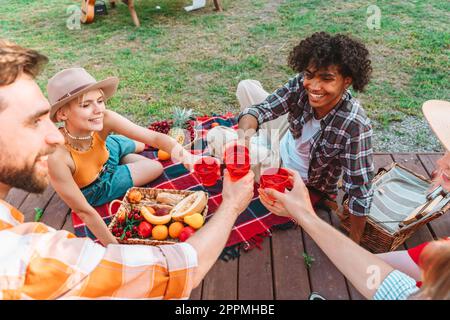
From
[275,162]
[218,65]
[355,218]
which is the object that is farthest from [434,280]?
[218,65]

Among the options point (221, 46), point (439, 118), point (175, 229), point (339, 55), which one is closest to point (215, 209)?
point (175, 229)

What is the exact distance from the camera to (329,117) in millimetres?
2912

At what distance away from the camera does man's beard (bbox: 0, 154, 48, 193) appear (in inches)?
61.6

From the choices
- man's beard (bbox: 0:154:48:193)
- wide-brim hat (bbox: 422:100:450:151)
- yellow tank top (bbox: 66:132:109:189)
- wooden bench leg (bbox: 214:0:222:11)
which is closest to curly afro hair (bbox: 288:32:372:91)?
wide-brim hat (bbox: 422:100:450:151)

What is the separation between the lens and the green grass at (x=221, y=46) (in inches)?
221

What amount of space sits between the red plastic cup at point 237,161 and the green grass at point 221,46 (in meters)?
2.79

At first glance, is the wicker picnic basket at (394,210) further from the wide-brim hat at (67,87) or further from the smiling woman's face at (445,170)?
the wide-brim hat at (67,87)

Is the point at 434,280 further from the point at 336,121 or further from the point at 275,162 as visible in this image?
the point at 275,162

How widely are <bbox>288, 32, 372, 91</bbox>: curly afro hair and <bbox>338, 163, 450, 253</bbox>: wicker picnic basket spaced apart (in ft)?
2.98

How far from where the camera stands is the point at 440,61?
6207 millimetres

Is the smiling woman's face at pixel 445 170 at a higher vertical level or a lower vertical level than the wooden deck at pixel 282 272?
higher

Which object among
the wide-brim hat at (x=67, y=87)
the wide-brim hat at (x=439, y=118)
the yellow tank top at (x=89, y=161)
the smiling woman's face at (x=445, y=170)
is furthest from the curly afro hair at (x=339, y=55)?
the yellow tank top at (x=89, y=161)

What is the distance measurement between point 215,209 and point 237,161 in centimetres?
113

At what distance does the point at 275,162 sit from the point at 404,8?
648cm
